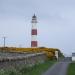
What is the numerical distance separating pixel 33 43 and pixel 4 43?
105ft

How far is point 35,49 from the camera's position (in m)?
89.0

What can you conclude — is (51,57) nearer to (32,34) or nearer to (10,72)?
(32,34)

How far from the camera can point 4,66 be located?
24281 millimetres

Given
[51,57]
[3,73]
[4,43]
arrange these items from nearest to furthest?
[3,73], [51,57], [4,43]

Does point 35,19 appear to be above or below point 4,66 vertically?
above

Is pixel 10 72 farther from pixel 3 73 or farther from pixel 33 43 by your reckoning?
pixel 33 43

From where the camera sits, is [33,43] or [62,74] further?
[33,43]

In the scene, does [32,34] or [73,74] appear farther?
[32,34]

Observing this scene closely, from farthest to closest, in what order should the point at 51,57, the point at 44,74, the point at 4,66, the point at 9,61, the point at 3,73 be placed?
the point at 51,57 < the point at 44,74 < the point at 9,61 < the point at 4,66 < the point at 3,73

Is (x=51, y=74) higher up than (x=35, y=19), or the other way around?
(x=35, y=19)

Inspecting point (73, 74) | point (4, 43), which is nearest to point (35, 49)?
point (4, 43)

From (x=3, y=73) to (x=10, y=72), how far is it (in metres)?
2.61

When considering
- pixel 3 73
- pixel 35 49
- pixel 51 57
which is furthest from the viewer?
pixel 35 49

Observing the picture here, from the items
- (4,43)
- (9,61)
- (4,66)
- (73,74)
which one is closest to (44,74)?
(73,74)
